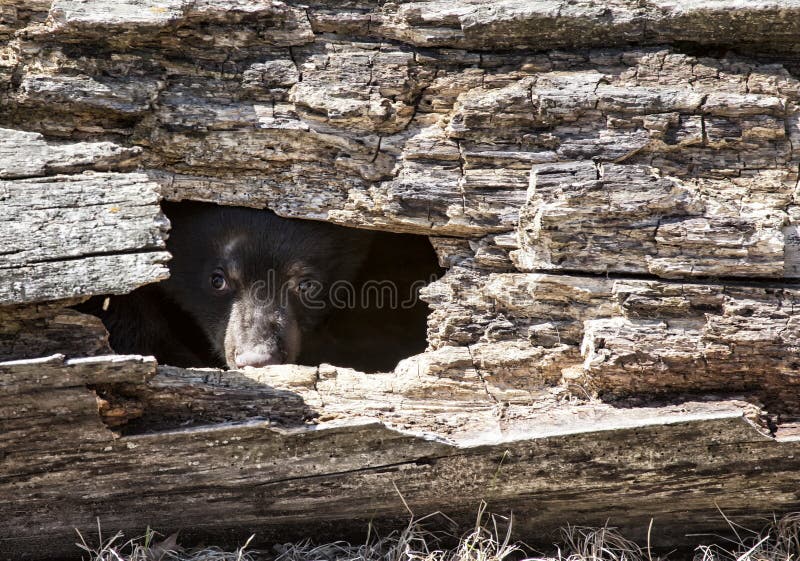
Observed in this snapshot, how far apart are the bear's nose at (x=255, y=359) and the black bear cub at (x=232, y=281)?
0.22m

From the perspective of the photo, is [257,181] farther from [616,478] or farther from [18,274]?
[616,478]

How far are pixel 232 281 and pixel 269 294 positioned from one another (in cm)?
21

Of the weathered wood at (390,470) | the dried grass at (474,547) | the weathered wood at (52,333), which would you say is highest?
the weathered wood at (52,333)

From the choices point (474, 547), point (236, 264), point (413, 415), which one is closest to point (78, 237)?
point (413, 415)

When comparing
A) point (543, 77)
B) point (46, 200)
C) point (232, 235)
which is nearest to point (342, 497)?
point (46, 200)

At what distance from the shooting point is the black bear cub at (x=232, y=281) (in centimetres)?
405

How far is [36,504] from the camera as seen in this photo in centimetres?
252

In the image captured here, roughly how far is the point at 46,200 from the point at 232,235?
1752 mm

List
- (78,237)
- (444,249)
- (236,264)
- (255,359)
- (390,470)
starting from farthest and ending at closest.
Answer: (236,264) < (255,359) < (444,249) < (390,470) < (78,237)

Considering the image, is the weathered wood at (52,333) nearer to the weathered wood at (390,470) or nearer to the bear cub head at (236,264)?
the weathered wood at (390,470)

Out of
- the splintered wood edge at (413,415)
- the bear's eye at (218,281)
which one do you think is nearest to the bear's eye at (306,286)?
the bear's eye at (218,281)

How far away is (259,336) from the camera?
388 centimetres

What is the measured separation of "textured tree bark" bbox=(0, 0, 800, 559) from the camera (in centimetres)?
246

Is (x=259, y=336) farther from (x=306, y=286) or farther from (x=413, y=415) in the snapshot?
(x=413, y=415)
